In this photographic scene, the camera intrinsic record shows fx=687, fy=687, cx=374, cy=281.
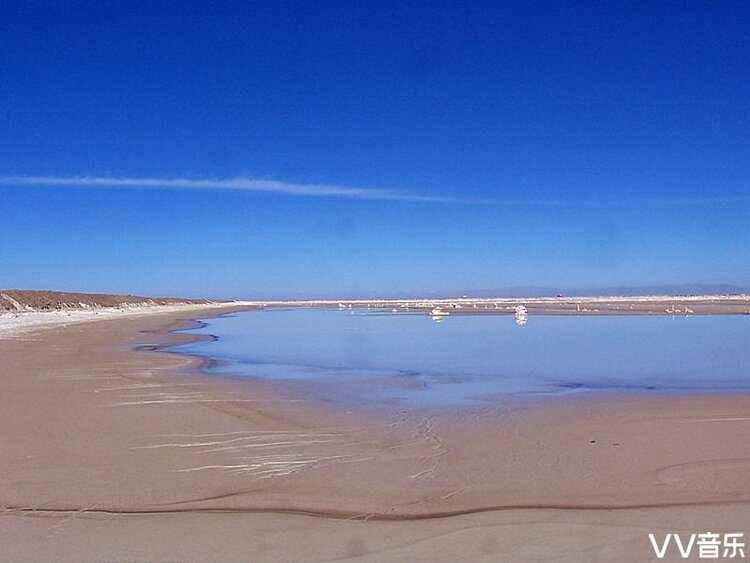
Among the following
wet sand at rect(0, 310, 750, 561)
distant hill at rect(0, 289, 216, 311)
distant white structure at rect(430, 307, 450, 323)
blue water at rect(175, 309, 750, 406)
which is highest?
distant hill at rect(0, 289, 216, 311)

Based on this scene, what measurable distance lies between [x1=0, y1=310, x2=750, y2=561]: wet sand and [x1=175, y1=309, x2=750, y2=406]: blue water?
1.69 m

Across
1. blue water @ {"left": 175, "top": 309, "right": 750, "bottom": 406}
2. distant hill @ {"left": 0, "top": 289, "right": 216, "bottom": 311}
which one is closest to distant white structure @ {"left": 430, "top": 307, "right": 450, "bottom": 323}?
blue water @ {"left": 175, "top": 309, "right": 750, "bottom": 406}

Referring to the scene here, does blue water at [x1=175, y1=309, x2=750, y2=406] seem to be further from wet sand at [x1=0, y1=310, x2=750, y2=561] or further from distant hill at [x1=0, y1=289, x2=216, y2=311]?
distant hill at [x1=0, y1=289, x2=216, y2=311]

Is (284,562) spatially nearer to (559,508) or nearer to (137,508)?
(137,508)

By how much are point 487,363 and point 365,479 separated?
10.3 meters

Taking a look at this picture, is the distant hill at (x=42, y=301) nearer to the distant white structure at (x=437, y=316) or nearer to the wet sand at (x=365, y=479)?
the distant white structure at (x=437, y=316)

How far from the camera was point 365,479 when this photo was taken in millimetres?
6336

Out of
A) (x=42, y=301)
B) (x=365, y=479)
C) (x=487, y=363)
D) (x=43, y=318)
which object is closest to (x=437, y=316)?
(x=43, y=318)

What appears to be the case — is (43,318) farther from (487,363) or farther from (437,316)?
(487,363)

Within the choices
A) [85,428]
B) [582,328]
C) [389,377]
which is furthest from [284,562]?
[582,328]

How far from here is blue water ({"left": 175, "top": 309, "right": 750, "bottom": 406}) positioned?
1202 cm

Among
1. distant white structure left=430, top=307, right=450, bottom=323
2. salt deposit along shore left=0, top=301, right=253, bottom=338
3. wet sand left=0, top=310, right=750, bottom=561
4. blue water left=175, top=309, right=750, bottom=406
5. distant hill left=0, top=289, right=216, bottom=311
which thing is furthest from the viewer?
distant hill left=0, top=289, right=216, bottom=311

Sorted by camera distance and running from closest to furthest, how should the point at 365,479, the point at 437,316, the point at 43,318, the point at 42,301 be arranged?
1. the point at 365,479
2. the point at 43,318
3. the point at 437,316
4. the point at 42,301

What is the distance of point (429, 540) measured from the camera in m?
4.89
